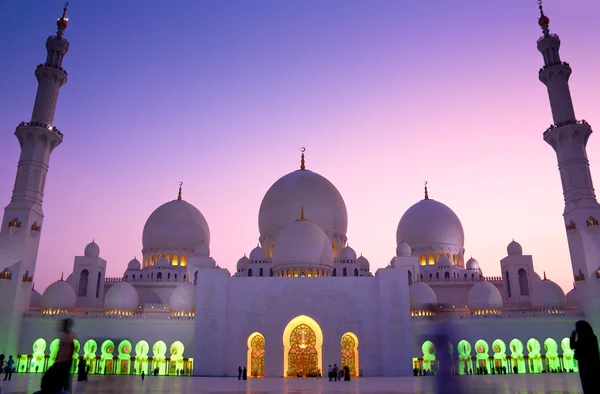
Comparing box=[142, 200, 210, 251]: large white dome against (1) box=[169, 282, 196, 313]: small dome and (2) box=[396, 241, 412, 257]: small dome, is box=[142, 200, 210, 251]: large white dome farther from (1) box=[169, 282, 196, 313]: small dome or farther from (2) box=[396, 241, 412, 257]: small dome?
(2) box=[396, 241, 412, 257]: small dome

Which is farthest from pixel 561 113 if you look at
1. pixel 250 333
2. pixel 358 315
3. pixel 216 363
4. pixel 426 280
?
pixel 216 363

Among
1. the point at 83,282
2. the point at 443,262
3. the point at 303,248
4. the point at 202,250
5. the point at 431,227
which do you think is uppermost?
the point at 431,227

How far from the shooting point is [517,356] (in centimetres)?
2586

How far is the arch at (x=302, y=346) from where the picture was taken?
25203 millimetres

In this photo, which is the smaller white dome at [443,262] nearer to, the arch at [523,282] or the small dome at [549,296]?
the arch at [523,282]

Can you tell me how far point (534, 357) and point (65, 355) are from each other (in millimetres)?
25747

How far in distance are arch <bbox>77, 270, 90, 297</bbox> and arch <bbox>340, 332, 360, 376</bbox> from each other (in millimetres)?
18259

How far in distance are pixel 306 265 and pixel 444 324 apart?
22248mm

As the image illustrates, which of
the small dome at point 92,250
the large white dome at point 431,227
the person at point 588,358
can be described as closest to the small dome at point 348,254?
the large white dome at point 431,227

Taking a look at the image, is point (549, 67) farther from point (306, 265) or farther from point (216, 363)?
point (216, 363)

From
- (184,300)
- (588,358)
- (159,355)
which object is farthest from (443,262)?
(588,358)

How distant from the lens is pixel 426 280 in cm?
3481

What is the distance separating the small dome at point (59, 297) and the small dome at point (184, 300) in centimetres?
599

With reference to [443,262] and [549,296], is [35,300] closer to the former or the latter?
[443,262]
